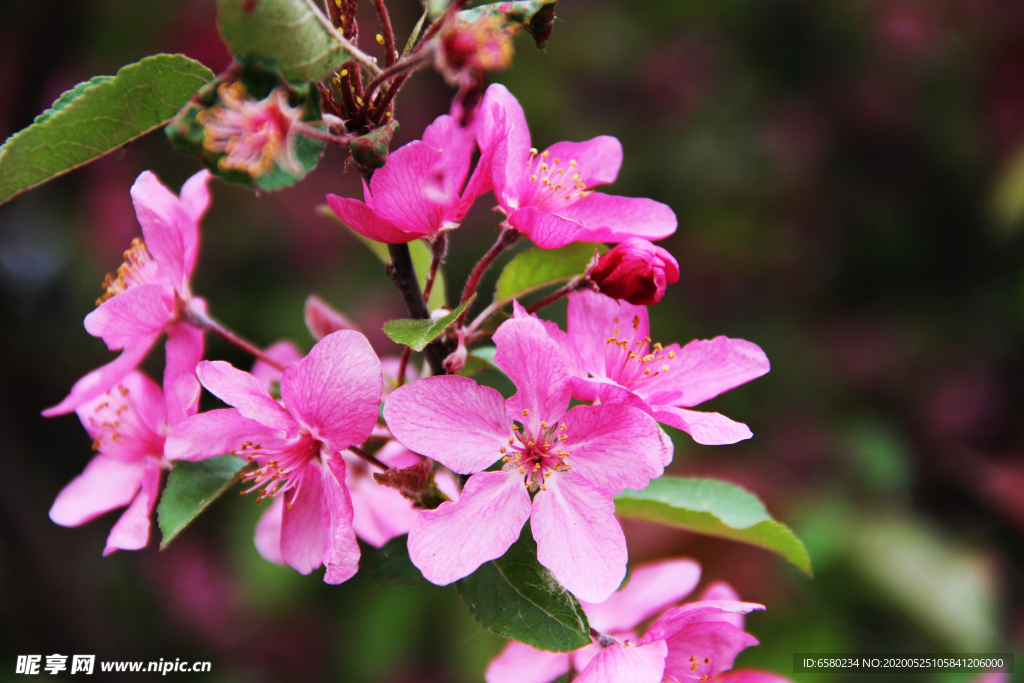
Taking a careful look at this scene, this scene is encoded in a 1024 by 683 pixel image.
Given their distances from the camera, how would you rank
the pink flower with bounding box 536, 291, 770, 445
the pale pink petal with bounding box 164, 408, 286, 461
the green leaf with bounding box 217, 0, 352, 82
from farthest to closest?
1. the pink flower with bounding box 536, 291, 770, 445
2. the pale pink petal with bounding box 164, 408, 286, 461
3. the green leaf with bounding box 217, 0, 352, 82

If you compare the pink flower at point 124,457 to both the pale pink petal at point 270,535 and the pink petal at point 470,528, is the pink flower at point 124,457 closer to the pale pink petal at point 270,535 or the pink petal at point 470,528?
the pale pink petal at point 270,535

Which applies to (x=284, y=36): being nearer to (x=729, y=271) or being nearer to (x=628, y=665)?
(x=628, y=665)

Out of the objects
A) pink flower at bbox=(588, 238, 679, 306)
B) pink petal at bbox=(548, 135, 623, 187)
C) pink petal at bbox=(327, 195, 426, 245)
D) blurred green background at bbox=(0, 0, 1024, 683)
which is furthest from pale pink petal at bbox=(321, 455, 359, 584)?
blurred green background at bbox=(0, 0, 1024, 683)

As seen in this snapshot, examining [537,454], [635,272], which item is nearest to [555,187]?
[635,272]

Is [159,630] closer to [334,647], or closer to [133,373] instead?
[334,647]

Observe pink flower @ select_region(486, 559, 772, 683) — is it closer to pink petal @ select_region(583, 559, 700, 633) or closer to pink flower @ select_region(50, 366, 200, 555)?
pink petal @ select_region(583, 559, 700, 633)

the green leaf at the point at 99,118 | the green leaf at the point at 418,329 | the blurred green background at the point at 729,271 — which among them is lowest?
the blurred green background at the point at 729,271

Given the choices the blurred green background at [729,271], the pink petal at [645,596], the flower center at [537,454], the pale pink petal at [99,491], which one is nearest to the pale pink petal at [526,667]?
the pink petal at [645,596]
